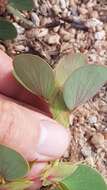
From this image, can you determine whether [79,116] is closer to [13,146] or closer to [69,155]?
[69,155]

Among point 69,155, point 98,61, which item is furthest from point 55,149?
point 98,61

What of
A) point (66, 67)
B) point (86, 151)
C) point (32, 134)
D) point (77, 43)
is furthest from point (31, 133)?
point (77, 43)

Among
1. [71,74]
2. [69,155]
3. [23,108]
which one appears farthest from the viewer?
[69,155]

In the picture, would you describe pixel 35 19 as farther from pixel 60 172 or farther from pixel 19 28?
pixel 60 172

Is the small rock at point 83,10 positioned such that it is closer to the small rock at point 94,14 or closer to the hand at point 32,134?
the small rock at point 94,14

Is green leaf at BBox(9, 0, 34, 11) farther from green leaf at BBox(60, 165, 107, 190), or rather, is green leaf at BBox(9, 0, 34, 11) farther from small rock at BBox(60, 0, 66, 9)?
green leaf at BBox(60, 165, 107, 190)

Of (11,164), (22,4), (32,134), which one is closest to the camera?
(11,164)

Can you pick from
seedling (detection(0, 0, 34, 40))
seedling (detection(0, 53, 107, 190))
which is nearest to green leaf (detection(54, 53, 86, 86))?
seedling (detection(0, 53, 107, 190))
